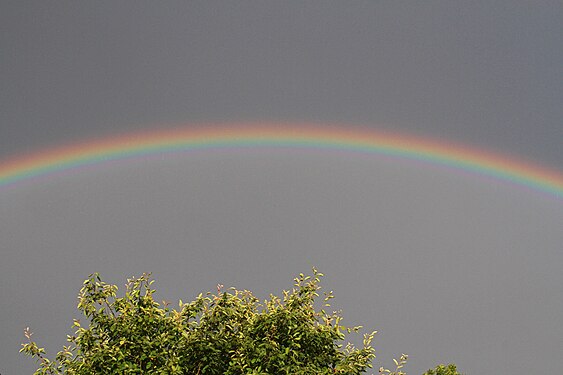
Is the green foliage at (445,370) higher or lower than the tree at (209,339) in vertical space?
higher

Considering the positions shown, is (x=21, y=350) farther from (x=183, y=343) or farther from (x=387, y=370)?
(x=387, y=370)

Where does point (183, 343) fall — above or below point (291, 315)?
below

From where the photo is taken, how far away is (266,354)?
15820 mm

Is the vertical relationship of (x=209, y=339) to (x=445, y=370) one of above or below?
below

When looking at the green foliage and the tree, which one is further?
the green foliage

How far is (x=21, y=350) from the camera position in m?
16.9

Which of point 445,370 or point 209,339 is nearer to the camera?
point 209,339

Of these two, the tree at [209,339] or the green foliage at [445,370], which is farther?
the green foliage at [445,370]

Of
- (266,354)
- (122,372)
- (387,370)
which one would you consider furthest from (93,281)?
(387,370)

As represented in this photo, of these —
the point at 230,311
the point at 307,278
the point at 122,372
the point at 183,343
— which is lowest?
the point at 122,372

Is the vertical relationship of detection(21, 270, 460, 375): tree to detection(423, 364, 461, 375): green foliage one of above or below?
below

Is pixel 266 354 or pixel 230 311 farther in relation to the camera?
pixel 230 311

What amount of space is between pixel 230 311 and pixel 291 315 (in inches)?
55.0

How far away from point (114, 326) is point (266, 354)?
3.27 meters
